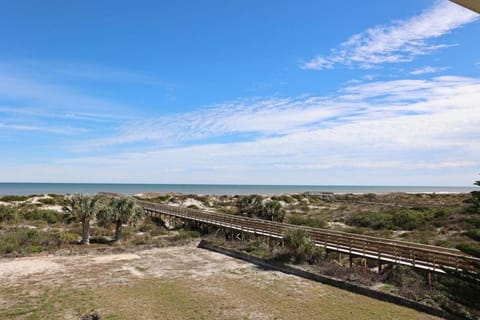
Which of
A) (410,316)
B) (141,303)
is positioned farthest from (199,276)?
(410,316)

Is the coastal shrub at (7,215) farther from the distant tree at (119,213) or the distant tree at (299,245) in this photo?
the distant tree at (299,245)

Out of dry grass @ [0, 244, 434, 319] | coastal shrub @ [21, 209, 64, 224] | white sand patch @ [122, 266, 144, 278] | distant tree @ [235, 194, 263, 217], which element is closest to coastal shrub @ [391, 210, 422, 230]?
distant tree @ [235, 194, 263, 217]

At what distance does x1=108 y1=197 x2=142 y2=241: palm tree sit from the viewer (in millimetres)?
28116

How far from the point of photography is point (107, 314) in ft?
40.9

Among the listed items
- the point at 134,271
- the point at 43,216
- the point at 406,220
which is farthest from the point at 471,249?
the point at 43,216

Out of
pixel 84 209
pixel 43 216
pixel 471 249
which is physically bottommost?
pixel 43 216

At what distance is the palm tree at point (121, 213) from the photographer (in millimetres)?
28116

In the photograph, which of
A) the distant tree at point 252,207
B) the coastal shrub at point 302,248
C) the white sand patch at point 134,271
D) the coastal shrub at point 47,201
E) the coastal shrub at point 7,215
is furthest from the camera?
the coastal shrub at point 47,201

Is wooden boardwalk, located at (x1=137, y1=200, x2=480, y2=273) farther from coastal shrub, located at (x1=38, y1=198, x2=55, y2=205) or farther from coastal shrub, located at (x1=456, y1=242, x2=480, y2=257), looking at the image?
coastal shrub, located at (x1=38, y1=198, x2=55, y2=205)

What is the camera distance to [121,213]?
2820 centimetres

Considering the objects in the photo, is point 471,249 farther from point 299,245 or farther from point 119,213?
point 119,213

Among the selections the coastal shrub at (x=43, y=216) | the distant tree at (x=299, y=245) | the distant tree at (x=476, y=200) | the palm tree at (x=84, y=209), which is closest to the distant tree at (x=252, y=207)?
the distant tree at (x=299, y=245)

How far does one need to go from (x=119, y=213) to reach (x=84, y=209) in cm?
261

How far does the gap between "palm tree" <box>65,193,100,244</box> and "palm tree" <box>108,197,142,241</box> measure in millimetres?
1312
